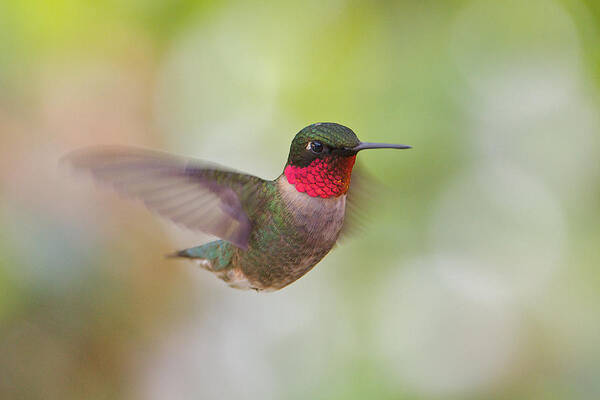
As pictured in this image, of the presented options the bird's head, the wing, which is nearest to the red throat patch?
the bird's head

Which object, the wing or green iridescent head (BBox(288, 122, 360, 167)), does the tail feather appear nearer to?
the wing

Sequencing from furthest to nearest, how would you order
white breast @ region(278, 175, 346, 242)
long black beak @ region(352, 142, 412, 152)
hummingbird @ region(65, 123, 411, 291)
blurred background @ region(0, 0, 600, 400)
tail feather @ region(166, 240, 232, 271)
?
1. blurred background @ region(0, 0, 600, 400)
2. tail feather @ region(166, 240, 232, 271)
3. white breast @ region(278, 175, 346, 242)
4. hummingbird @ region(65, 123, 411, 291)
5. long black beak @ region(352, 142, 412, 152)

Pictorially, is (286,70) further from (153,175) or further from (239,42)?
(153,175)

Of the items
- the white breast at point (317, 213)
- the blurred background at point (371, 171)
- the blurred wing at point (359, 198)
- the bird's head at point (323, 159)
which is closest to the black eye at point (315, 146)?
the bird's head at point (323, 159)

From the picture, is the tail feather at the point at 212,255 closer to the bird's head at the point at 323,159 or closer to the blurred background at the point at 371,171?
the bird's head at the point at 323,159

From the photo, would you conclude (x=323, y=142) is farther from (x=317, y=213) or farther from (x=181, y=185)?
(x=181, y=185)

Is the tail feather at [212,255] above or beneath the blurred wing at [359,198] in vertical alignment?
beneath
